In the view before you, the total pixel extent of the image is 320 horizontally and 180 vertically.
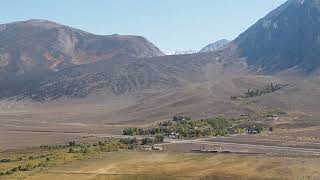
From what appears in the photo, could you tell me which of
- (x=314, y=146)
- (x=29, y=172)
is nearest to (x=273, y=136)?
(x=314, y=146)

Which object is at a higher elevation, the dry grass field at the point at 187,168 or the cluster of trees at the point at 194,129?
the cluster of trees at the point at 194,129

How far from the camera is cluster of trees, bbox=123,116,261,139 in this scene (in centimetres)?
14788

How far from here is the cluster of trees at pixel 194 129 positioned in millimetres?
147875

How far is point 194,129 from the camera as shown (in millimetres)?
156625

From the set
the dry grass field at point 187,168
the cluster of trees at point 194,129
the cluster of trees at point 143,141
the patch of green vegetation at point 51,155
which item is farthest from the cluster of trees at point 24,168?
the cluster of trees at point 194,129

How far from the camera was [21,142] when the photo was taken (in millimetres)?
149750

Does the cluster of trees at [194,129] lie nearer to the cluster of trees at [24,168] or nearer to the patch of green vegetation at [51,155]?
the patch of green vegetation at [51,155]

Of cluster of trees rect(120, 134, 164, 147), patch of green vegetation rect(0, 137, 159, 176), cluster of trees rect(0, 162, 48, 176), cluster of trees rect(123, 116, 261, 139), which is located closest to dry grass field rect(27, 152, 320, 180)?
cluster of trees rect(0, 162, 48, 176)

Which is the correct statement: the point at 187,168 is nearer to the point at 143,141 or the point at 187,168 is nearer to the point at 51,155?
the point at 51,155

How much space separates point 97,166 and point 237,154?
83.1ft

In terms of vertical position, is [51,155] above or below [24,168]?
above

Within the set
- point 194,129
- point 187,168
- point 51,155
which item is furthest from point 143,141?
point 187,168

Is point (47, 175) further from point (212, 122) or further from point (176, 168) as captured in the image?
point (212, 122)

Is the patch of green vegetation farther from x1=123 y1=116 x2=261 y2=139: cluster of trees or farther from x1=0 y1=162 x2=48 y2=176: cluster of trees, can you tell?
x1=123 y1=116 x2=261 y2=139: cluster of trees
